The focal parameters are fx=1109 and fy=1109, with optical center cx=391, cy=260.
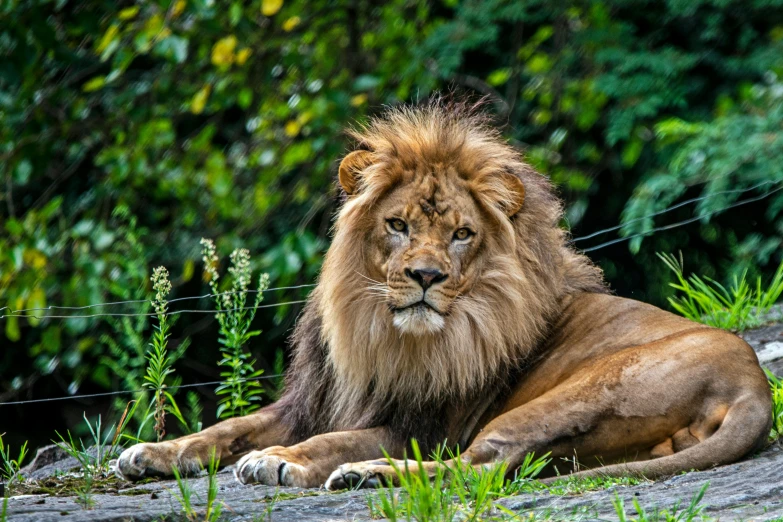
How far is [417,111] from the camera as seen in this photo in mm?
4152

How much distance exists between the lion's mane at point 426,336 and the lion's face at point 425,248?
6 centimetres

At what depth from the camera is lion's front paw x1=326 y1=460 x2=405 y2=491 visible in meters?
3.22

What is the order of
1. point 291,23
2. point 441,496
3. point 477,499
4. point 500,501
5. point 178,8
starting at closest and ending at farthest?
point 441,496 → point 477,499 → point 500,501 → point 178,8 → point 291,23

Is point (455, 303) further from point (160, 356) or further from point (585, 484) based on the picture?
point (160, 356)

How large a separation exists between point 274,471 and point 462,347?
78 centimetres

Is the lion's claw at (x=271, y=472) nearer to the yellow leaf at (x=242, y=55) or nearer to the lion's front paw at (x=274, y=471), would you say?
the lion's front paw at (x=274, y=471)

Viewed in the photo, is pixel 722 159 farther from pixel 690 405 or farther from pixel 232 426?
pixel 232 426

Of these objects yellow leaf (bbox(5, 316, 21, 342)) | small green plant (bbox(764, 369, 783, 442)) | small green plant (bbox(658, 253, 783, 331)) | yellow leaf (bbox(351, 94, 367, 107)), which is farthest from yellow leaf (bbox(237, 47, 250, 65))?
small green plant (bbox(764, 369, 783, 442))

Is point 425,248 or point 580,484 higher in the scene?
point 425,248

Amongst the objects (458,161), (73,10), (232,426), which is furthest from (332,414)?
(73,10)

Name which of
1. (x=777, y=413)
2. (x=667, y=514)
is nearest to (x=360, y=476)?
(x=667, y=514)

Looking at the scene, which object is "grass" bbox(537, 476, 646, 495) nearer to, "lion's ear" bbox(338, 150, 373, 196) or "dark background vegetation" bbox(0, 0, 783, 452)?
"lion's ear" bbox(338, 150, 373, 196)

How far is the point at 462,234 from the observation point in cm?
387

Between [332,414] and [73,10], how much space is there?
3722mm
